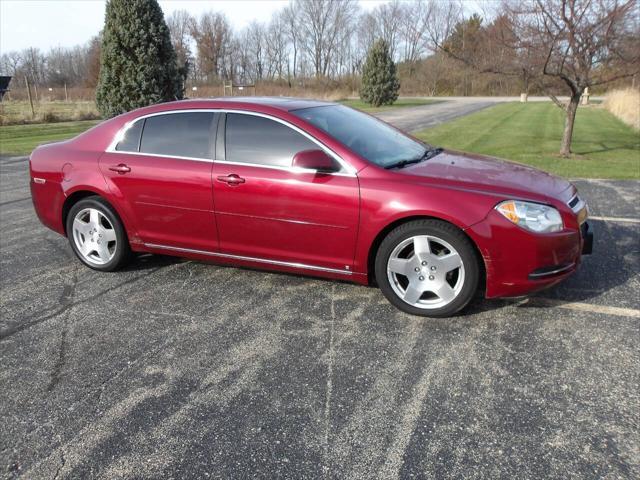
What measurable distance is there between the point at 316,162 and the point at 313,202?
29cm

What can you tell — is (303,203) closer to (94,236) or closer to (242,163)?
(242,163)

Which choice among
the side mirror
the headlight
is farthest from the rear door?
the headlight

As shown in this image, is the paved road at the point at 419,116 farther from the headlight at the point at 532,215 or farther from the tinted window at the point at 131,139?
the headlight at the point at 532,215

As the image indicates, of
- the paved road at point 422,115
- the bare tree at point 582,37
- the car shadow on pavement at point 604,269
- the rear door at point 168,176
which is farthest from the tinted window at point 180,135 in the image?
the paved road at point 422,115

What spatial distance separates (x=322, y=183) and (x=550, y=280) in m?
1.73

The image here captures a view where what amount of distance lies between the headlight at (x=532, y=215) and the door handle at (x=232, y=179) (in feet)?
6.31

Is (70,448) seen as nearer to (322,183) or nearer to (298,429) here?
(298,429)

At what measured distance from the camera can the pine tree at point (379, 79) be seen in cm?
3741

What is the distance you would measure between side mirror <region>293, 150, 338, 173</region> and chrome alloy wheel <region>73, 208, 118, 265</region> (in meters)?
2.03

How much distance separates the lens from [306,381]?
9.98 ft

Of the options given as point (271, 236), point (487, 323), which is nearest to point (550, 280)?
point (487, 323)

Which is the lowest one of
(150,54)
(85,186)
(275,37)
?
(85,186)

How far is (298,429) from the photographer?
8.63 feet

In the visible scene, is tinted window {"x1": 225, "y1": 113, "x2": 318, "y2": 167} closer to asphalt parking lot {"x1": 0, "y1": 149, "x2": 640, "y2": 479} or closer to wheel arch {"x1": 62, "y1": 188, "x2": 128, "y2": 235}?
asphalt parking lot {"x1": 0, "y1": 149, "x2": 640, "y2": 479}
